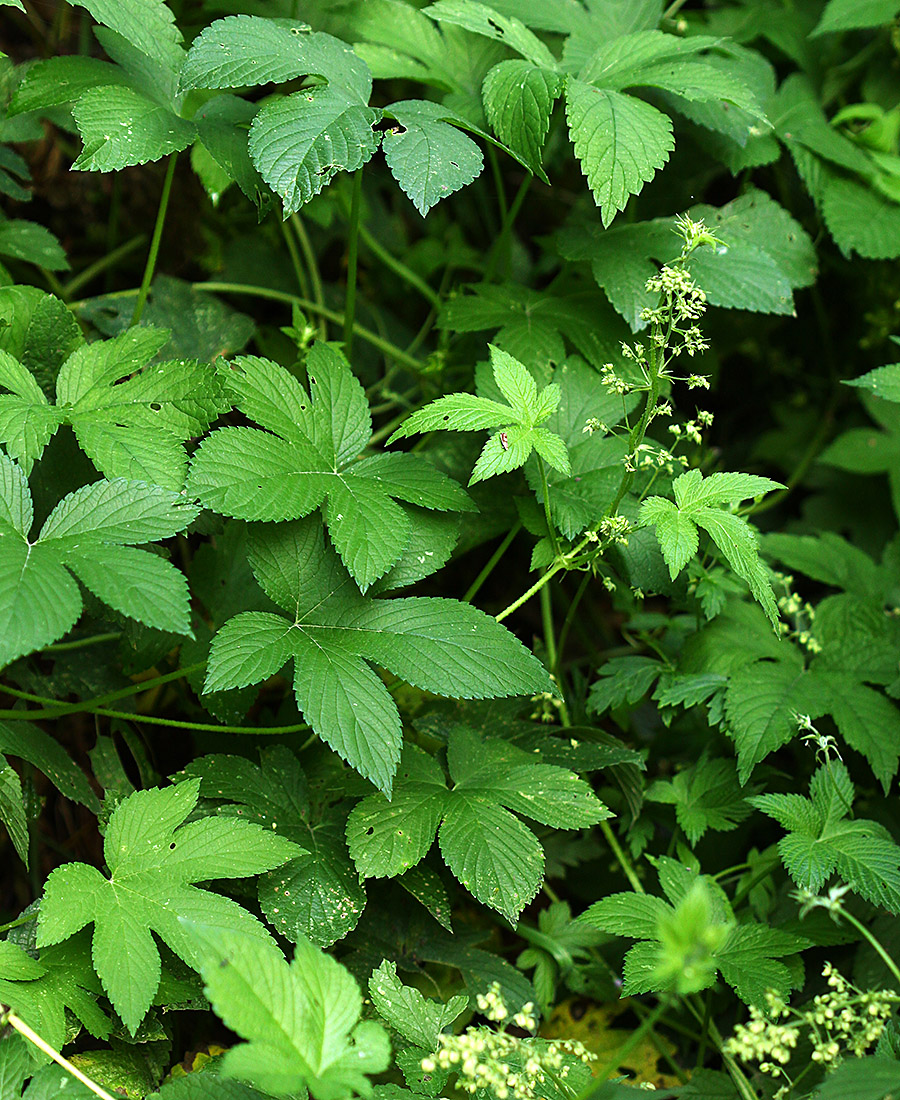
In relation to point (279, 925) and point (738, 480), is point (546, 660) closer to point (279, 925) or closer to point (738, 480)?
point (738, 480)

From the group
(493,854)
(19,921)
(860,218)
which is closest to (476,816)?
(493,854)

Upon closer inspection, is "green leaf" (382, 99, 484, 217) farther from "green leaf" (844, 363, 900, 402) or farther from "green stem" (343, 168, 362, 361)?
"green leaf" (844, 363, 900, 402)

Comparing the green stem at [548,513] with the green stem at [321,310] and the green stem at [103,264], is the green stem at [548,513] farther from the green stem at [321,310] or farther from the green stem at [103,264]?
the green stem at [103,264]

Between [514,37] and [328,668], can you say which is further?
[514,37]

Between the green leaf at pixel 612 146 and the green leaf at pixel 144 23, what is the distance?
75 cm

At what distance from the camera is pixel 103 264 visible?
2578mm

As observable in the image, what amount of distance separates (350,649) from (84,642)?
0.62m

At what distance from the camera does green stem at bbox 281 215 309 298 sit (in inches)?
93.8

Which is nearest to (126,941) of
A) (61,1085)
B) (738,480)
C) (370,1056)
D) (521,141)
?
(61,1085)

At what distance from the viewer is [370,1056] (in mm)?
1091

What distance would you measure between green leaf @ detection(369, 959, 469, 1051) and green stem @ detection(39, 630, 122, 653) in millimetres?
819

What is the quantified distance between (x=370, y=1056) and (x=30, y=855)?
107 centimetres

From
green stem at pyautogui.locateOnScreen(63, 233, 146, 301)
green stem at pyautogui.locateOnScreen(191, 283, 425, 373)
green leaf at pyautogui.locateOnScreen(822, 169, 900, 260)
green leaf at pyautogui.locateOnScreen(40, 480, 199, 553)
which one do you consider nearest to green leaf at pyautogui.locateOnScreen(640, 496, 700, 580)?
green leaf at pyautogui.locateOnScreen(40, 480, 199, 553)

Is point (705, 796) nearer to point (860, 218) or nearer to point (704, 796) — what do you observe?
point (704, 796)
